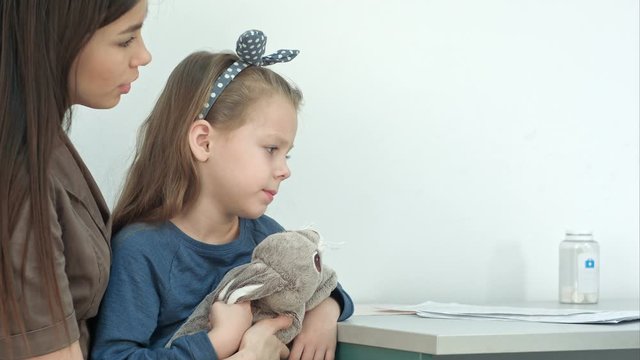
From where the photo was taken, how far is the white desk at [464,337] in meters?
1.25

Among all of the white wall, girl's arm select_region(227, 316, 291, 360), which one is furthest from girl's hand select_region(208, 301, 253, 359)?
the white wall

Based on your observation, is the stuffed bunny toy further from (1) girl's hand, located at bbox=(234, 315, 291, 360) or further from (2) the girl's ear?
(2) the girl's ear

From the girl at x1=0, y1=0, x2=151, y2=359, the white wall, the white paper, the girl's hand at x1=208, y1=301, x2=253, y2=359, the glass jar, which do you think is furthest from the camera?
the glass jar

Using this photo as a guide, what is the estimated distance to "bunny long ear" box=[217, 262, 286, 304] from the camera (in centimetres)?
134

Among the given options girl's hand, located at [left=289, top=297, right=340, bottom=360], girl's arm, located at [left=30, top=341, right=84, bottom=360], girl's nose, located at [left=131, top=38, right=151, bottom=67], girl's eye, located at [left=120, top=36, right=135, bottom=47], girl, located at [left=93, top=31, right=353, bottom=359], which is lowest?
girl's hand, located at [left=289, top=297, right=340, bottom=360]

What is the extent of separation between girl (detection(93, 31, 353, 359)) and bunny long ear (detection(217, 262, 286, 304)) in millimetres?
30

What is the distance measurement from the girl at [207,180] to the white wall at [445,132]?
208 millimetres

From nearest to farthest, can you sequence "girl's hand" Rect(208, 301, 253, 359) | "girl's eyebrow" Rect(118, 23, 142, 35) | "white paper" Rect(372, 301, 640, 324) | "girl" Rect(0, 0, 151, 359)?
"girl" Rect(0, 0, 151, 359), "girl's eyebrow" Rect(118, 23, 142, 35), "girl's hand" Rect(208, 301, 253, 359), "white paper" Rect(372, 301, 640, 324)

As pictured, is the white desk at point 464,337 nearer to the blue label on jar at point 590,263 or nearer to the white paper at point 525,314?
the white paper at point 525,314

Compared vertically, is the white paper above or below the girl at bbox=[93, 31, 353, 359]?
below

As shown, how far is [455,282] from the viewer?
1.94m

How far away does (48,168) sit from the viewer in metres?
1.13

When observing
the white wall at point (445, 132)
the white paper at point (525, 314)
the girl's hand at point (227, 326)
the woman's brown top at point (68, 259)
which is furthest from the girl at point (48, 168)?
the white paper at point (525, 314)

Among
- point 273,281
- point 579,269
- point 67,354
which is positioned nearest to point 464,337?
point 273,281
